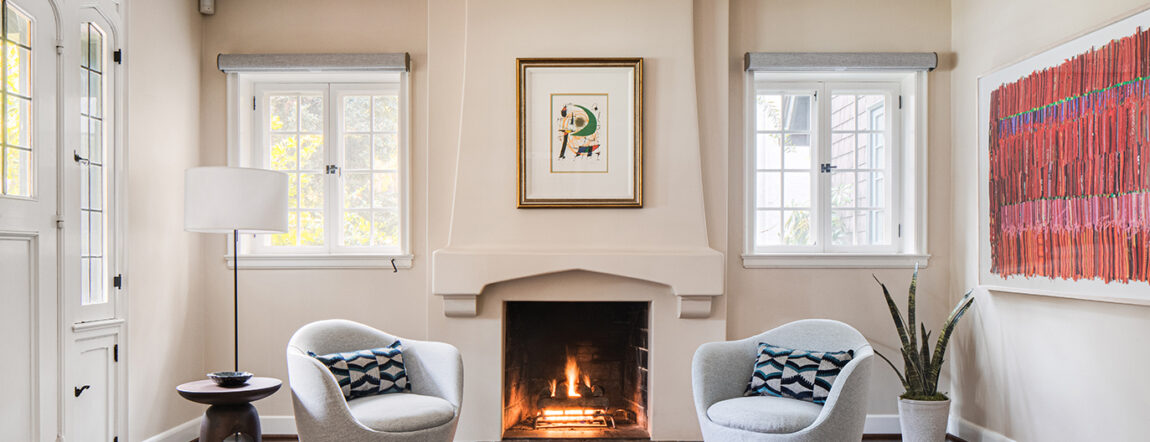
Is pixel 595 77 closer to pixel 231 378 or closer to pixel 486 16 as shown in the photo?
pixel 486 16

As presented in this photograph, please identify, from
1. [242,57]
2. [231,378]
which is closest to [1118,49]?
[231,378]

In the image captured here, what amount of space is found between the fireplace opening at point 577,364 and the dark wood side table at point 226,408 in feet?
4.79

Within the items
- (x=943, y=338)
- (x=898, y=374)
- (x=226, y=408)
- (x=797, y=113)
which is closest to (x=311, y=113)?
(x=226, y=408)

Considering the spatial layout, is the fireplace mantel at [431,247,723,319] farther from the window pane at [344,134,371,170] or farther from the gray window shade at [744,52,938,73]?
the gray window shade at [744,52,938,73]

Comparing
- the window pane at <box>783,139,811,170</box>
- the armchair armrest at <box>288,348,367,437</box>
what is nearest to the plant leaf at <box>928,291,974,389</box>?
the window pane at <box>783,139,811,170</box>

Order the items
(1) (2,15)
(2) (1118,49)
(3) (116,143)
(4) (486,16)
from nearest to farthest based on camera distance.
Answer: (1) (2,15)
(2) (1118,49)
(3) (116,143)
(4) (486,16)

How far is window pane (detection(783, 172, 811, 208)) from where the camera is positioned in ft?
15.1

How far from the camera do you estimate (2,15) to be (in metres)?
2.88

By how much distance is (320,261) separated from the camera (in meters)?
4.46

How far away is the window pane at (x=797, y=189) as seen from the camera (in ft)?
15.1

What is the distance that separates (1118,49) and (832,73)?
1.51 m

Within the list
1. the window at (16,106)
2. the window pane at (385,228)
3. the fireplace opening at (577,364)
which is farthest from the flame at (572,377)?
the window at (16,106)

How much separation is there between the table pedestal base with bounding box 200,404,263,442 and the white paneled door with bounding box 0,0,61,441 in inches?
22.5

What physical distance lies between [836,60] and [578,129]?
1486 millimetres
